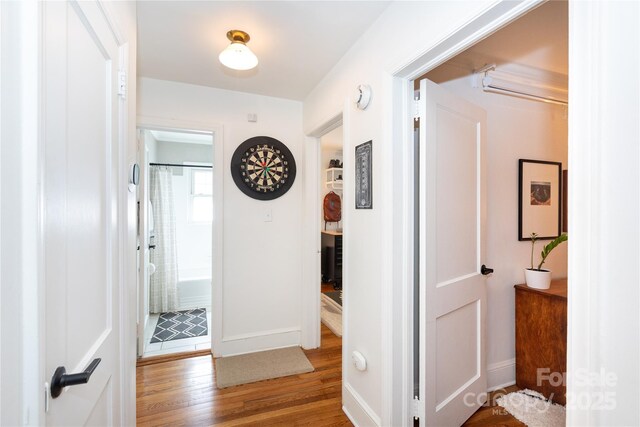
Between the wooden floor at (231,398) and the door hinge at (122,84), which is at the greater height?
the door hinge at (122,84)

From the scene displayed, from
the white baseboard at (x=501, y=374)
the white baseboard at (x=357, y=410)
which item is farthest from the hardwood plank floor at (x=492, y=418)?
the white baseboard at (x=357, y=410)

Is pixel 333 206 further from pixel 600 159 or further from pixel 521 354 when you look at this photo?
pixel 600 159

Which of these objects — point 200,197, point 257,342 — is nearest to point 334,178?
point 200,197

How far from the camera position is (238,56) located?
1768 millimetres

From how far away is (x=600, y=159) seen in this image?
75 centimetres

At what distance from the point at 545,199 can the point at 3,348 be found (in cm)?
302

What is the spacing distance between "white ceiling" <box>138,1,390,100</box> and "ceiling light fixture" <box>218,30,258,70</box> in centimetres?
4

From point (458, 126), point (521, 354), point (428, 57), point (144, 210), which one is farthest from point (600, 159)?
point (144, 210)

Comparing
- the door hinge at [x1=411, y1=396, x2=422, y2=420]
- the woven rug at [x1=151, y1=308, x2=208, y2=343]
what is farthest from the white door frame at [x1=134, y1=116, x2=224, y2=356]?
the door hinge at [x1=411, y1=396, x2=422, y2=420]

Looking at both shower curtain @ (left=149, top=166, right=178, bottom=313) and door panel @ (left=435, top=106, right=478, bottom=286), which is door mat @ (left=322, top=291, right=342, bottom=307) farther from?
door panel @ (left=435, top=106, right=478, bottom=286)

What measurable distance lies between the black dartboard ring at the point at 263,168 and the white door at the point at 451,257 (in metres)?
1.61

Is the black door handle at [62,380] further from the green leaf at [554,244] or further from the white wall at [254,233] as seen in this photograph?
the green leaf at [554,244]

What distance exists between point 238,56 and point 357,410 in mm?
2300

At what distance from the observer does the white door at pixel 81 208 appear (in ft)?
2.31
